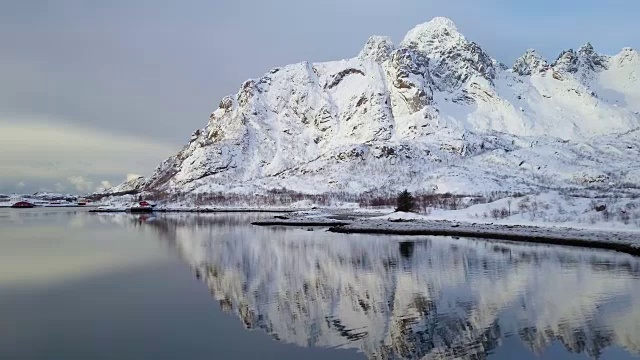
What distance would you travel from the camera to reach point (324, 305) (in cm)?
2316

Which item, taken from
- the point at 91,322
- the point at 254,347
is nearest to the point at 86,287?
the point at 91,322

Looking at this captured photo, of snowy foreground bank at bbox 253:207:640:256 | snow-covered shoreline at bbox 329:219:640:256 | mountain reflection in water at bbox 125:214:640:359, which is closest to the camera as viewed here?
mountain reflection in water at bbox 125:214:640:359

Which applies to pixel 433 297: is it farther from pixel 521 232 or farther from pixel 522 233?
pixel 521 232

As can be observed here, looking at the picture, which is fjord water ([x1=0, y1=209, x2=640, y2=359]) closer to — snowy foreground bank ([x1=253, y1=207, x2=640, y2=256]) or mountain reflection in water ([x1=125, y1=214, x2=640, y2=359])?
mountain reflection in water ([x1=125, y1=214, x2=640, y2=359])

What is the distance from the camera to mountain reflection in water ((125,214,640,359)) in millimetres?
17875

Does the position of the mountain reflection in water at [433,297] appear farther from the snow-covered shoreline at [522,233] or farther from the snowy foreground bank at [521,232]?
the snowy foreground bank at [521,232]

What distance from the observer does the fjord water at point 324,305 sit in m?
17.2

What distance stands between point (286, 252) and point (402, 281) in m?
16.4

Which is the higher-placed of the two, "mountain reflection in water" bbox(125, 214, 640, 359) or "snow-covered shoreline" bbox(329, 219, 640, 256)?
"snow-covered shoreline" bbox(329, 219, 640, 256)

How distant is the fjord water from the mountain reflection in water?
0.08m

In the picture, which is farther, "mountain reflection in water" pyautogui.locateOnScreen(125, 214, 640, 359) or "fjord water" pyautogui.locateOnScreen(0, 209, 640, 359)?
"mountain reflection in water" pyautogui.locateOnScreen(125, 214, 640, 359)

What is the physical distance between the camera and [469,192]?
18088 cm

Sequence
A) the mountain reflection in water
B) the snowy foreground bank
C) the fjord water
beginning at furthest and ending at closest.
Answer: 1. the snowy foreground bank
2. the mountain reflection in water
3. the fjord water

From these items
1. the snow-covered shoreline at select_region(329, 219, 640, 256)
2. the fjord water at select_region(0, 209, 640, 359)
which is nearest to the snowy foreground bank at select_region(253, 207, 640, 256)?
the snow-covered shoreline at select_region(329, 219, 640, 256)
